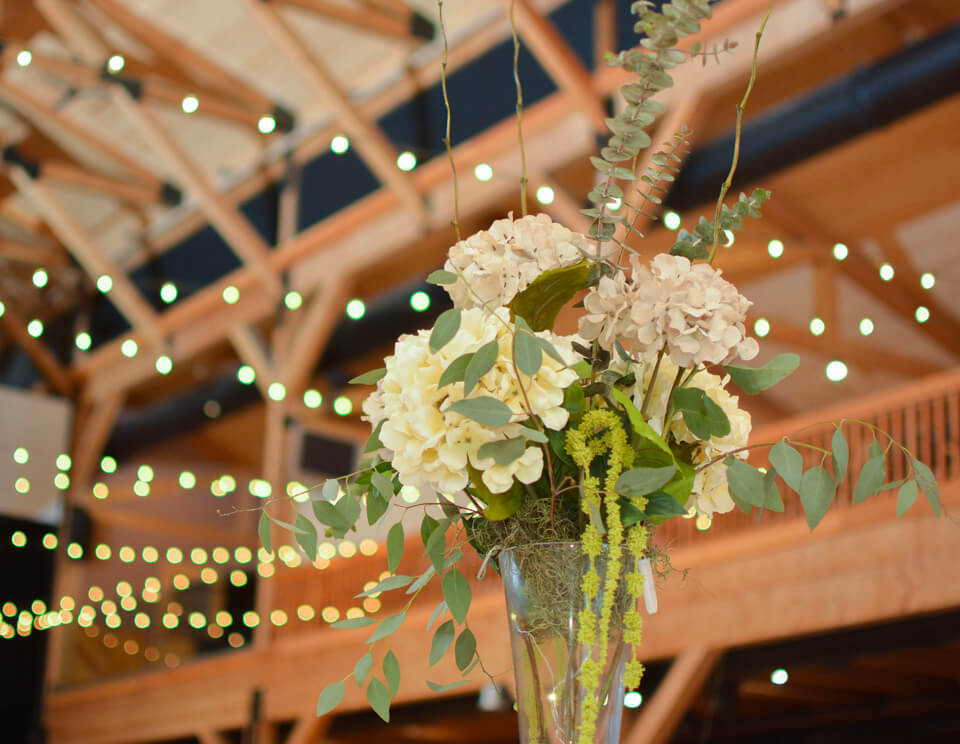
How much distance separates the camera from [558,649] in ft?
4.09

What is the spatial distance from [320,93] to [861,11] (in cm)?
319

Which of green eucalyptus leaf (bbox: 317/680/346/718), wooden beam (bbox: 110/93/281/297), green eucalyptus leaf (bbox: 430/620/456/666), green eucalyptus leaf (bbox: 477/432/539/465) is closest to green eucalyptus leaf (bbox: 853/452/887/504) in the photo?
green eucalyptus leaf (bbox: 477/432/539/465)

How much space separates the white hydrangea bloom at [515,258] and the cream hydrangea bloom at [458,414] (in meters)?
0.07

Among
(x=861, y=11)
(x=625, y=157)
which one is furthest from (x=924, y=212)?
(x=625, y=157)

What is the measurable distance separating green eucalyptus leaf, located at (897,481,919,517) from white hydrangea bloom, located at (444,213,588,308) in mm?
415

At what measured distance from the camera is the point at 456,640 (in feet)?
4.52

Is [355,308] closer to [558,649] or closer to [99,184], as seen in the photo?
[99,184]

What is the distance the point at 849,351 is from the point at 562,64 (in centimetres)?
340

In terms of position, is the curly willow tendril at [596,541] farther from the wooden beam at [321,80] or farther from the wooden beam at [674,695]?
the wooden beam at [321,80]

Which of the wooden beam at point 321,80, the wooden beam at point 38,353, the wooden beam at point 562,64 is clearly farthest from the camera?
the wooden beam at point 38,353

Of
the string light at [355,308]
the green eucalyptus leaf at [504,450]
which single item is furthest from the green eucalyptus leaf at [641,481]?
the string light at [355,308]

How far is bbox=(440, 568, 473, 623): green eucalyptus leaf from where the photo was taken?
1.27m

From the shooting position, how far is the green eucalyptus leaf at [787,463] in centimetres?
119

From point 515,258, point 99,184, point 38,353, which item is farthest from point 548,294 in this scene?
point 38,353
